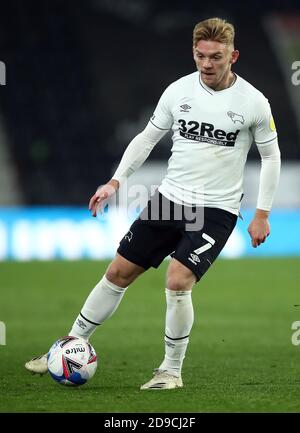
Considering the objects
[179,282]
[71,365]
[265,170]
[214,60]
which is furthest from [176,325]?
[214,60]

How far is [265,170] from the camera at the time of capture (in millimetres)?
6828

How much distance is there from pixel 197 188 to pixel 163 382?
1294mm

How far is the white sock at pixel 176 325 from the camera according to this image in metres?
6.59

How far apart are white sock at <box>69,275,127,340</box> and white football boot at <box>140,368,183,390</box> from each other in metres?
0.57

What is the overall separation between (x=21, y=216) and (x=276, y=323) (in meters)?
7.53

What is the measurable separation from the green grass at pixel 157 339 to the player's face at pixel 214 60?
6.61 ft

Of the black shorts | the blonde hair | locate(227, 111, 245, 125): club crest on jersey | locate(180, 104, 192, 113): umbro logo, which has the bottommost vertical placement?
the black shorts

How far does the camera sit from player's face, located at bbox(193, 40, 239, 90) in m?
6.52

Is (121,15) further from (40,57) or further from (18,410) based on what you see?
(18,410)

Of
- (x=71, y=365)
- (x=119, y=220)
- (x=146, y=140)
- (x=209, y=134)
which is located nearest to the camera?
(x=71, y=365)

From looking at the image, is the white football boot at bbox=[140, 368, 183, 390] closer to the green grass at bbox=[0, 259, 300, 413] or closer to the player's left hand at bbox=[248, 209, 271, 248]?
the green grass at bbox=[0, 259, 300, 413]

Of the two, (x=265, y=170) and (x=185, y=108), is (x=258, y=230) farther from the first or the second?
(x=185, y=108)

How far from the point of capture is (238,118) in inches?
262

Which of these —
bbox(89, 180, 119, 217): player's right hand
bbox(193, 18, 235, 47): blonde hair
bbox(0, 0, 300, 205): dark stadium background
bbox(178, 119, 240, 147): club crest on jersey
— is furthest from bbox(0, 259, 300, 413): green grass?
bbox(0, 0, 300, 205): dark stadium background
